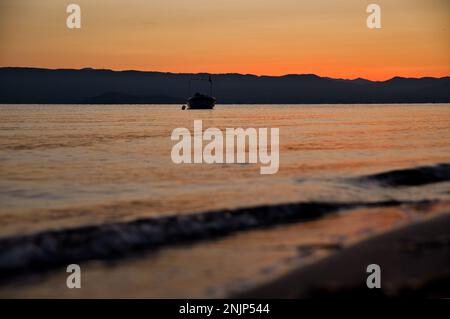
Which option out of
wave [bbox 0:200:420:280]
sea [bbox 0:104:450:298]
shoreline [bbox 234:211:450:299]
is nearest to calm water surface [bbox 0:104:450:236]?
sea [bbox 0:104:450:298]

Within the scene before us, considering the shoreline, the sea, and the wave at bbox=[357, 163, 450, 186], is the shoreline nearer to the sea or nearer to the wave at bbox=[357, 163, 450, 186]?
the sea

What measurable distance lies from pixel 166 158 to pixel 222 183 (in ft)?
38.2

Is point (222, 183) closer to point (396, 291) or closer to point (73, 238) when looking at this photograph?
point (73, 238)

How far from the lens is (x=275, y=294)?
31.8 ft

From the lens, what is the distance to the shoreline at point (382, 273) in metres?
9.55

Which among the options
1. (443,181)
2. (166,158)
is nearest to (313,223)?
(443,181)

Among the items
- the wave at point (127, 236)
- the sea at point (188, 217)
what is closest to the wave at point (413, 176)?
the sea at point (188, 217)

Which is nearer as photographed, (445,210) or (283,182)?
(445,210)

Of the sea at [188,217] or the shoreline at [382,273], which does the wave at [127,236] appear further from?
the shoreline at [382,273]

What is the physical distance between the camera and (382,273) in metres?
10.7

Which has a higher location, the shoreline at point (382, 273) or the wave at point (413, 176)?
the wave at point (413, 176)

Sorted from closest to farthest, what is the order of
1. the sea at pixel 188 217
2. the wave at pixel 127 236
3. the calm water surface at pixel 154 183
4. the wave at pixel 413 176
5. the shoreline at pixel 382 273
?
the shoreline at pixel 382 273 → the sea at pixel 188 217 → the wave at pixel 127 236 → the calm water surface at pixel 154 183 → the wave at pixel 413 176

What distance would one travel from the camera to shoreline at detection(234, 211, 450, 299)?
9555mm
